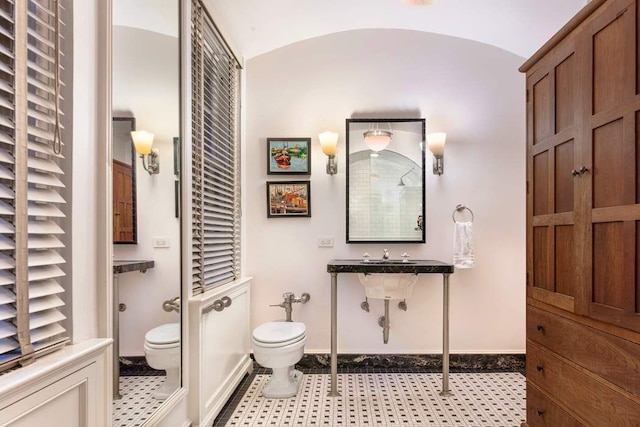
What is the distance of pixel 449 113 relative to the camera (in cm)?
328

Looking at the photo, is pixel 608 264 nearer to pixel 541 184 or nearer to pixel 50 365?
pixel 541 184

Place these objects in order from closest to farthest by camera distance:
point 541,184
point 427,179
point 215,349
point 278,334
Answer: point 541,184, point 215,349, point 278,334, point 427,179

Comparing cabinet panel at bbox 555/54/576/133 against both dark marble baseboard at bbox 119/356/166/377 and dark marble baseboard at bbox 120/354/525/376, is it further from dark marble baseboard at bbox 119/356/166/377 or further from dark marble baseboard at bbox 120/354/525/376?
dark marble baseboard at bbox 120/354/525/376

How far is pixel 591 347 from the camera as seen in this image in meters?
1.53

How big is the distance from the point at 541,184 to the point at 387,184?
143 centimetres

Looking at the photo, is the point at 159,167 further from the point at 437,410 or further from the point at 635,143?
the point at 437,410

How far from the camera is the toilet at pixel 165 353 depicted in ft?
5.56

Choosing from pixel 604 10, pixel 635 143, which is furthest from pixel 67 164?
pixel 604 10

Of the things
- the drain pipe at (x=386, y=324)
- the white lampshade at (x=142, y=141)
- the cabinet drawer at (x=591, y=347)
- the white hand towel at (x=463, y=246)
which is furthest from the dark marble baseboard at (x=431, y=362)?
the white lampshade at (x=142, y=141)

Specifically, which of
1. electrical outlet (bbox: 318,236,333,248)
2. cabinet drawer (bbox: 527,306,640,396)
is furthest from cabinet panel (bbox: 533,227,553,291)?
electrical outlet (bbox: 318,236,333,248)

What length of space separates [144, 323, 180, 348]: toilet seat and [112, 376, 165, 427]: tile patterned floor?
5.6 inches

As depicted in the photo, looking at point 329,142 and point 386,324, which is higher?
point 329,142

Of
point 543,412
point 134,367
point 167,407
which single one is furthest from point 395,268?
point 134,367

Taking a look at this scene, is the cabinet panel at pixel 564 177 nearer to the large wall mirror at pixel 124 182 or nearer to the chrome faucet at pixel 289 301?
the large wall mirror at pixel 124 182
